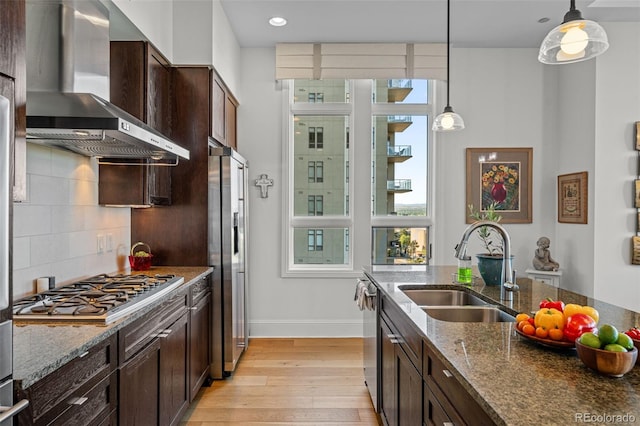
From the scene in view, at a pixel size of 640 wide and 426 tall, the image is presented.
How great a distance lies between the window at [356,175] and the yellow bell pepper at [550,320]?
10.2ft

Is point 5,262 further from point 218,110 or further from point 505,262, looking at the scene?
point 218,110

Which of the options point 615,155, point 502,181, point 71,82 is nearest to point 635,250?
point 615,155

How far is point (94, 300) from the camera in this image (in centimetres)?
193

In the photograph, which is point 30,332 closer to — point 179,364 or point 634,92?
point 179,364

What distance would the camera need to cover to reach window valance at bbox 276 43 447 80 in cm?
429

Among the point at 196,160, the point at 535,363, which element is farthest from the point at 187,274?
the point at 535,363

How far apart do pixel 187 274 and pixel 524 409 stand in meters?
2.44

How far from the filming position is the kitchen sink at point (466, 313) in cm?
200

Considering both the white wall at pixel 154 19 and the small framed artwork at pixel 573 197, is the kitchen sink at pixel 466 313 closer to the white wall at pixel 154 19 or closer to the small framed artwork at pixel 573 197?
the white wall at pixel 154 19

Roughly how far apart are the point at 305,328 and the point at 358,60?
9.45ft

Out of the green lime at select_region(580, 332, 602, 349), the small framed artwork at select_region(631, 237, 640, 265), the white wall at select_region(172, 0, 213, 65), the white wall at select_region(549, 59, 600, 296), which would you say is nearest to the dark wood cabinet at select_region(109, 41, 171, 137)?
the white wall at select_region(172, 0, 213, 65)

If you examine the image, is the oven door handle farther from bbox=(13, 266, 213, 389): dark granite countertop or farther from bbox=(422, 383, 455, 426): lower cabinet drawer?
bbox=(422, 383, 455, 426): lower cabinet drawer

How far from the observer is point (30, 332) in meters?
1.54

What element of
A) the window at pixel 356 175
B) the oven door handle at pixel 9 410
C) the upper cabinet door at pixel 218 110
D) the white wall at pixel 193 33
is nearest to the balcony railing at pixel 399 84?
the window at pixel 356 175
